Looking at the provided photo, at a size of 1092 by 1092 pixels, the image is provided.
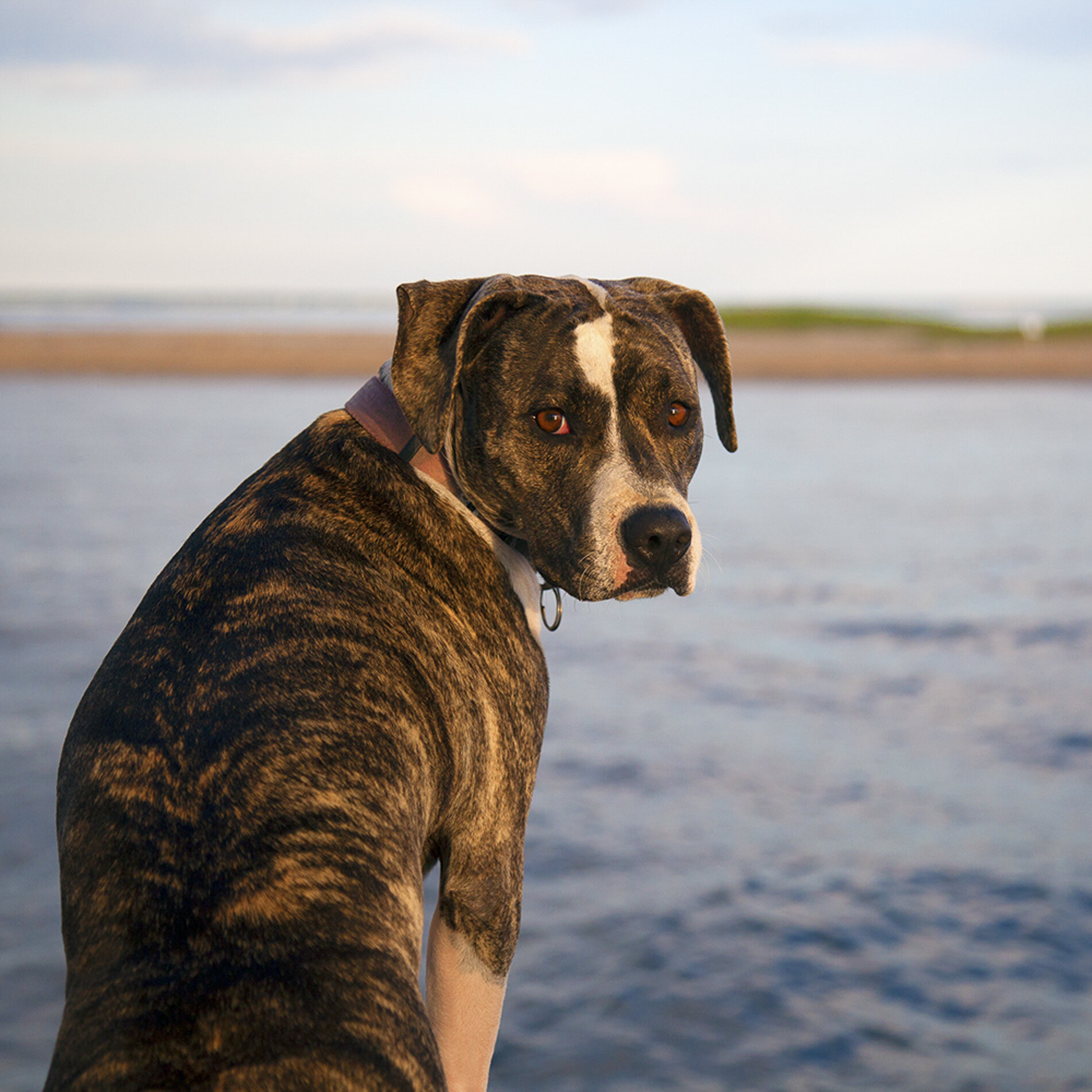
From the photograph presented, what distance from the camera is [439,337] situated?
3.32 m

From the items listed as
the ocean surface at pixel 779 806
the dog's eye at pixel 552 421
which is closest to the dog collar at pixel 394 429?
the dog's eye at pixel 552 421

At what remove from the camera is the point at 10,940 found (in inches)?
195

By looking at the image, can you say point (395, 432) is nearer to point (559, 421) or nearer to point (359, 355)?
point (559, 421)

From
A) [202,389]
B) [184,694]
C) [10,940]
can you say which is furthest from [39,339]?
[184,694]

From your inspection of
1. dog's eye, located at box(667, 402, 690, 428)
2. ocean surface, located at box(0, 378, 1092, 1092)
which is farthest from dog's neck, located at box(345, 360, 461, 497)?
ocean surface, located at box(0, 378, 1092, 1092)

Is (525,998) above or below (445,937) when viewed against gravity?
below

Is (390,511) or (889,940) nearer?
(390,511)

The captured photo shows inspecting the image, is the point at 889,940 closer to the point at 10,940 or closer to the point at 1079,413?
the point at 10,940

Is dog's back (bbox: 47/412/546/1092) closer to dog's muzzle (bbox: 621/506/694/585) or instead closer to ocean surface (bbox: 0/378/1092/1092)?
dog's muzzle (bbox: 621/506/694/585)

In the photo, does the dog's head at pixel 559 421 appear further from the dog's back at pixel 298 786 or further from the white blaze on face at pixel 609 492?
the dog's back at pixel 298 786

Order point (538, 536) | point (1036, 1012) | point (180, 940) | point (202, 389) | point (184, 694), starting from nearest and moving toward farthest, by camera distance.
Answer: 1. point (180, 940)
2. point (184, 694)
3. point (538, 536)
4. point (1036, 1012)
5. point (202, 389)

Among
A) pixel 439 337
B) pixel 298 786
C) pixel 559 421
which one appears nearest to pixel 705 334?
pixel 559 421

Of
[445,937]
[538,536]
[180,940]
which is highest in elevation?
[538,536]

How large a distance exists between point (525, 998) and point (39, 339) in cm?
3874
